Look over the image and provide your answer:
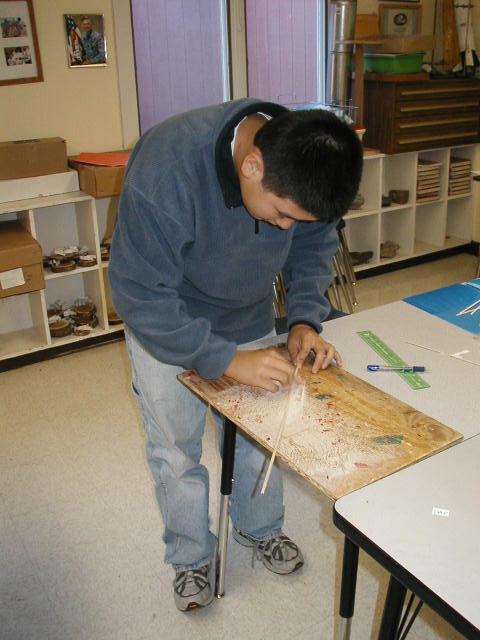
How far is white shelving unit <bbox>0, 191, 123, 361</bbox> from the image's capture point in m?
3.03

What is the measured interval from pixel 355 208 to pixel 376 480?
312cm

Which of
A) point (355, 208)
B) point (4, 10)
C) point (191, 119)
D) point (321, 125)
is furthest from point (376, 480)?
point (355, 208)

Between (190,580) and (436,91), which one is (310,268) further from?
(436,91)

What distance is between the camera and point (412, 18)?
158 inches

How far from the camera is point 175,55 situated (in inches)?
134

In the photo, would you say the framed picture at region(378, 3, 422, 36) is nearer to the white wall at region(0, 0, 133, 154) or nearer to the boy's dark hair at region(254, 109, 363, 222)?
the white wall at region(0, 0, 133, 154)

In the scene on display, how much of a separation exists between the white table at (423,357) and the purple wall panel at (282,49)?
8.05 feet

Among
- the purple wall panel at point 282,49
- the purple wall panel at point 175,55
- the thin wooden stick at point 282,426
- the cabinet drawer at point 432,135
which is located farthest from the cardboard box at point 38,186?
the thin wooden stick at point 282,426

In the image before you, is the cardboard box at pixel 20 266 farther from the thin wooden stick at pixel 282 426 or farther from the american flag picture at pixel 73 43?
the thin wooden stick at pixel 282 426

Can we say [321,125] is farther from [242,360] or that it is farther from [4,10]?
[4,10]

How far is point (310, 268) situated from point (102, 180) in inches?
61.3

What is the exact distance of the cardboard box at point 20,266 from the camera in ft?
8.88

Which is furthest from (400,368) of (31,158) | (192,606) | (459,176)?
(459,176)

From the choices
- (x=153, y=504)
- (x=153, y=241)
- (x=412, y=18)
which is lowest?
(x=153, y=504)
